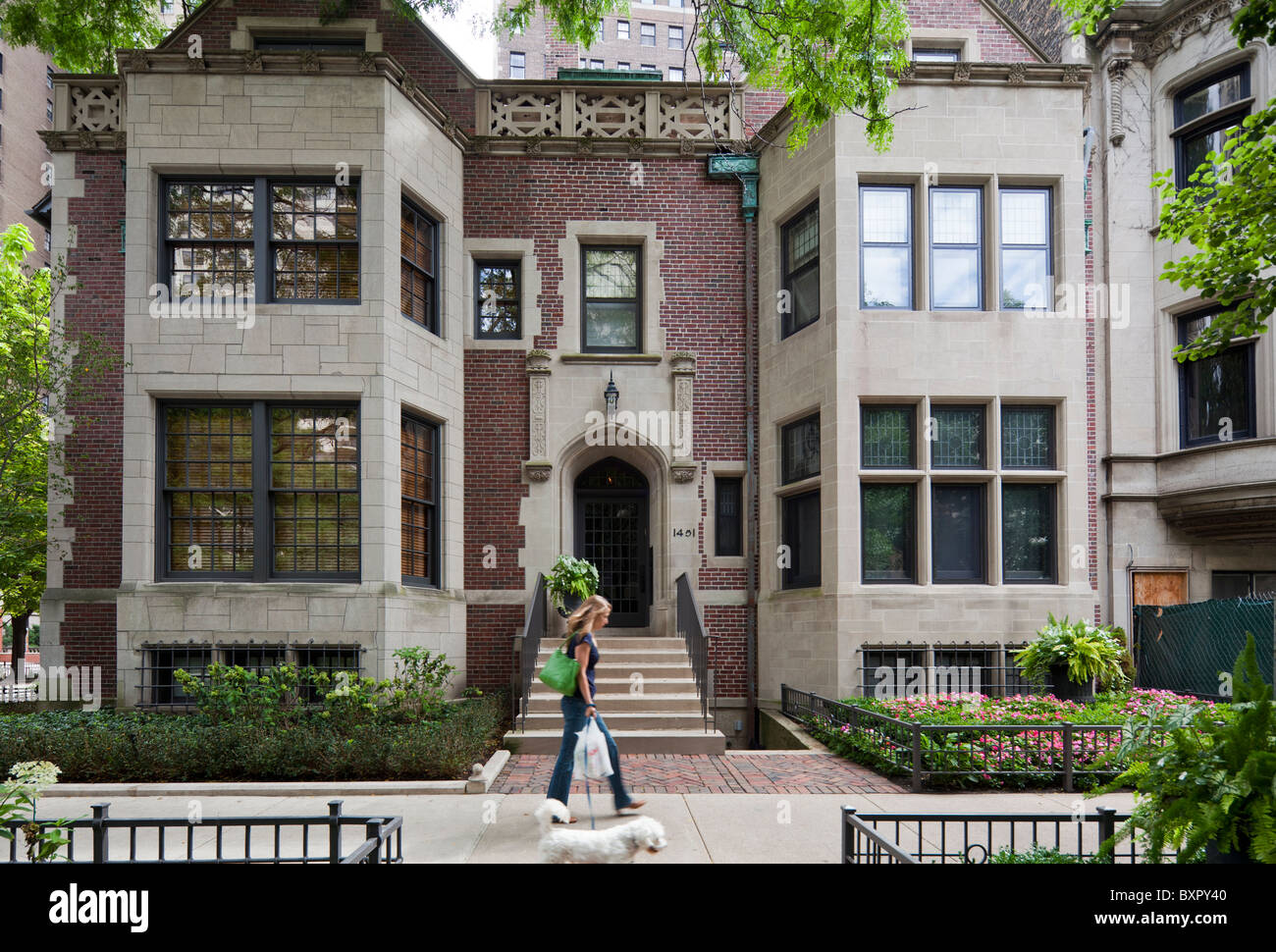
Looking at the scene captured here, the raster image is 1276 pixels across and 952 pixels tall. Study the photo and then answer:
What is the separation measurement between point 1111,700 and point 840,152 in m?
8.46

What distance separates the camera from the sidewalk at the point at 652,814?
6438 millimetres

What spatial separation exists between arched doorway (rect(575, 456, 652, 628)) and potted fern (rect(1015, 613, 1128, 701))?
618 cm

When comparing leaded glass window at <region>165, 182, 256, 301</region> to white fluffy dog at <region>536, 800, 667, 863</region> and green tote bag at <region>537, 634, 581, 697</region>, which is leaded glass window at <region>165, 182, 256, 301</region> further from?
white fluffy dog at <region>536, 800, 667, 863</region>

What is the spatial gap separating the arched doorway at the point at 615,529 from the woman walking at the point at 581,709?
742cm

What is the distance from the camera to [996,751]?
8.72 metres

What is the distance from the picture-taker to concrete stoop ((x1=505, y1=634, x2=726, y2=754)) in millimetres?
10586

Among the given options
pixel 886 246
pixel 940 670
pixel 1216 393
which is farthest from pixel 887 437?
pixel 1216 393

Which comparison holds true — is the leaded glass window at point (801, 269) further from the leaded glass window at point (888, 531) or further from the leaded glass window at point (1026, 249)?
the leaded glass window at point (888, 531)

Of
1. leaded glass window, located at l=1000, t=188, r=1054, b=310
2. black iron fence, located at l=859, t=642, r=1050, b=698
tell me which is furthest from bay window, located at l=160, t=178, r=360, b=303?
leaded glass window, located at l=1000, t=188, r=1054, b=310

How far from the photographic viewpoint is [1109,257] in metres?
13.7

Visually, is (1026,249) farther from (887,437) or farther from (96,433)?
(96,433)

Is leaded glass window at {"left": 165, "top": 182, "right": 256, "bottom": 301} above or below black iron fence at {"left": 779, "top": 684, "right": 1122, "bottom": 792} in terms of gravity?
above

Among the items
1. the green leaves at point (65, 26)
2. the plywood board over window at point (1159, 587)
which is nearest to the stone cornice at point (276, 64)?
the green leaves at point (65, 26)
